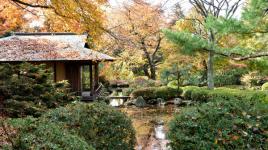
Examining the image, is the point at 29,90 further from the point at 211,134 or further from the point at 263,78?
the point at 263,78

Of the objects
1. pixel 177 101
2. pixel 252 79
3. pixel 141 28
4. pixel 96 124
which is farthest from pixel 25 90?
pixel 252 79

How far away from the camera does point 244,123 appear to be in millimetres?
5668

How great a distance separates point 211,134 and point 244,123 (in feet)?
1.90

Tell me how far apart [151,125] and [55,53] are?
20.9 ft

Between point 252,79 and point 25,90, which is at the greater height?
point 252,79

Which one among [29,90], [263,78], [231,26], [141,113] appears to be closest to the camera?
[231,26]

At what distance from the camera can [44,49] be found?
1677 centimetres

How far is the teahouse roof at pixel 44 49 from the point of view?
1575cm

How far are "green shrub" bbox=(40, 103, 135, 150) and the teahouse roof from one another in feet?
27.1

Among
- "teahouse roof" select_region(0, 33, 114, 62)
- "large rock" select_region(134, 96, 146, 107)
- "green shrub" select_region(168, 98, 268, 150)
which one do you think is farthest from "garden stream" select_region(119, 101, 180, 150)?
"teahouse roof" select_region(0, 33, 114, 62)

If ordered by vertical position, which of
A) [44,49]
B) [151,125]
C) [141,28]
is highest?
[141,28]

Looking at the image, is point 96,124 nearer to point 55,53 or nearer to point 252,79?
point 55,53

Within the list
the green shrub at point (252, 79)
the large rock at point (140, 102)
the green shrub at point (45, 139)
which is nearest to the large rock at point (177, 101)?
the large rock at point (140, 102)

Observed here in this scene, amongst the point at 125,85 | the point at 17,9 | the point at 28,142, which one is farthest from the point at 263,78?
the point at 28,142
